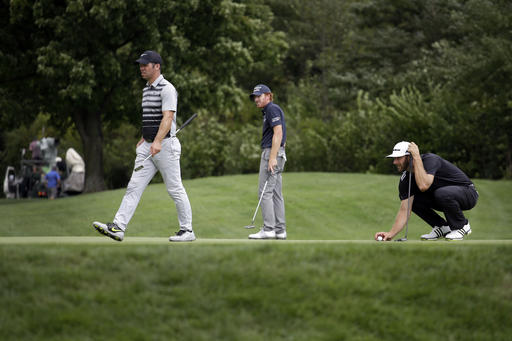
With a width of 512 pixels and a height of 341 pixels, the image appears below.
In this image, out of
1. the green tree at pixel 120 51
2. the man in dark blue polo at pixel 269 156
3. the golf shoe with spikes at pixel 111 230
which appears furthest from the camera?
the green tree at pixel 120 51

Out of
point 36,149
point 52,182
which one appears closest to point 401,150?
point 52,182

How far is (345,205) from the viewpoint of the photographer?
777 inches

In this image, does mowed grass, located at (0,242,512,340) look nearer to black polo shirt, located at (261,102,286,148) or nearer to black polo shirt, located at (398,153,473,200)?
black polo shirt, located at (398,153,473,200)

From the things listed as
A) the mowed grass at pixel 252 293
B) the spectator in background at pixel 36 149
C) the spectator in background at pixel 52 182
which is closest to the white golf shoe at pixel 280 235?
the mowed grass at pixel 252 293

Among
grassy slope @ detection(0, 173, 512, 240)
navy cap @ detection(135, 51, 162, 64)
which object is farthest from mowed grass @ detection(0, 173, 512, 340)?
grassy slope @ detection(0, 173, 512, 240)

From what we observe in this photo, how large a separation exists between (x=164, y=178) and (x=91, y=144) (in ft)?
72.4

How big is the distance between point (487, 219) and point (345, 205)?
372 cm

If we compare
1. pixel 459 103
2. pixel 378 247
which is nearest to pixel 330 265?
pixel 378 247

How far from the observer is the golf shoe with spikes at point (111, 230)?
7883mm

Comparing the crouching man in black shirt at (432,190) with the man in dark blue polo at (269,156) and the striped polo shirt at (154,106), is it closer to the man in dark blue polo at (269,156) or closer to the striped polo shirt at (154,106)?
the man in dark blue polo at (269,156)

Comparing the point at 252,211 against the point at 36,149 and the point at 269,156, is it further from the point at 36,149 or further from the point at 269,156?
the point at 36,149

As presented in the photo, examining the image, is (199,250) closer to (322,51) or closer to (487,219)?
(487,219)

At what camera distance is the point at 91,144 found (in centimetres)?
2956

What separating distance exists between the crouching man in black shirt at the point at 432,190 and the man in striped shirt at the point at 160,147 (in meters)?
2.39
